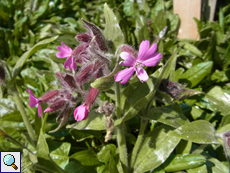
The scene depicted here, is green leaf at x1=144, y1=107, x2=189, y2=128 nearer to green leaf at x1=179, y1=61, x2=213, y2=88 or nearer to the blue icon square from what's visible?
green leaf at x1=179, y1=61, x2=213, y2=88

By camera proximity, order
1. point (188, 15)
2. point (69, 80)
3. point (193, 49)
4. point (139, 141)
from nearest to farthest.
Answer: point (69, 80) < point (139, 141) < point (193, 49) < point (188, 15)

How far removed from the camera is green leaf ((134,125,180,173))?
129 cm

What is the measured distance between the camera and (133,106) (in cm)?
117

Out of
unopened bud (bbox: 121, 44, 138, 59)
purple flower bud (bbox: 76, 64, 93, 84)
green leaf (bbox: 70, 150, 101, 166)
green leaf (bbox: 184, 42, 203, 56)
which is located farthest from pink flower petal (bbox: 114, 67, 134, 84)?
green leaf (bbox: 184, 42, 203, 56)

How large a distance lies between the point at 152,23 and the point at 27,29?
58.8 inches

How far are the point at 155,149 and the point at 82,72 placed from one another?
64 cm

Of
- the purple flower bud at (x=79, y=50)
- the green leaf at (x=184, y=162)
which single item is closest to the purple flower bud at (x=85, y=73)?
the purple flower bud at (x=79, y=50)

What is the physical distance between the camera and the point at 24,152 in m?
1.56

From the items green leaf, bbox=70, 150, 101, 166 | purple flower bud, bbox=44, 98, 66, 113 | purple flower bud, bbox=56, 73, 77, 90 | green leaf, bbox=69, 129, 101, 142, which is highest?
purple flower bud, bbox=56, 73, 77, 90

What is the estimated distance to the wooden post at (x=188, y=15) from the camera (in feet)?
7.04

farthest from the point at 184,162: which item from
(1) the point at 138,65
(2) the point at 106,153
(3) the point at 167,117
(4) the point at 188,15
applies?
(4) the point at 188,15

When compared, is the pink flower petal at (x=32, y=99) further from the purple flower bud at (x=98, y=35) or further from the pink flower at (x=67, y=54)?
the purple flower bud at (x=98, y=35)

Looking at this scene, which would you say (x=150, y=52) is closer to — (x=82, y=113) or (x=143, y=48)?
(x=143, y=48)

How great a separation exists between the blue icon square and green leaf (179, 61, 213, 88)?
4.35 feet
